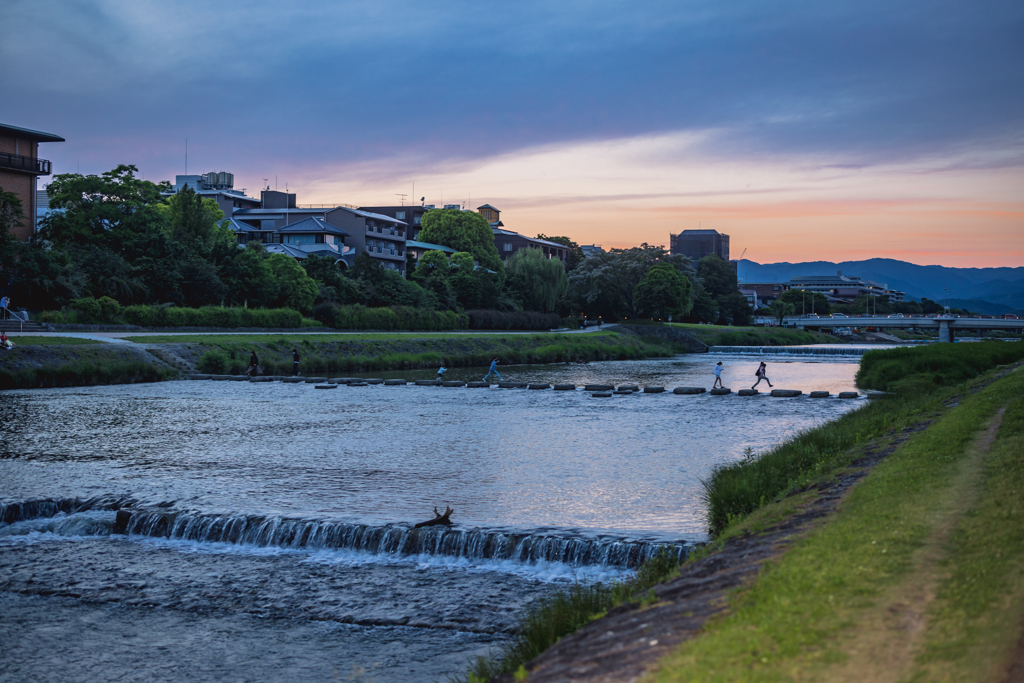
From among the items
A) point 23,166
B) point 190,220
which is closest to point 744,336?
point 190,220

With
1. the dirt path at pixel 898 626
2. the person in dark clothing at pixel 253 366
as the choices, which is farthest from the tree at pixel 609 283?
the dirt path at pixel 898 626

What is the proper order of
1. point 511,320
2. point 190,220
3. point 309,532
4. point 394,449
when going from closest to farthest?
point 309,532
point 394,449
point 190,220
point 511,320

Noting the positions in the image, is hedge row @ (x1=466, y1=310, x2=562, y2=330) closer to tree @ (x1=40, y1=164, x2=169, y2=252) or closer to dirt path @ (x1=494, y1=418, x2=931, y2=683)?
tree @ (x1=40, y1=164, x2=169, y2=252)

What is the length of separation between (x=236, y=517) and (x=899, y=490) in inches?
454

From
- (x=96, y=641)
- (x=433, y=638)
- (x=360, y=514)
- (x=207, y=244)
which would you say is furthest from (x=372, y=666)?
(x=207, y=244)

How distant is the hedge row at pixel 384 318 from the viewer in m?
73.6

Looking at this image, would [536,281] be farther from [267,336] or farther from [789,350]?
[267,336]

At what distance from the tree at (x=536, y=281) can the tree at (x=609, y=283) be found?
1217cm

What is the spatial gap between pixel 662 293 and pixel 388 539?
107 meters

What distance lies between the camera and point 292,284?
240 feet

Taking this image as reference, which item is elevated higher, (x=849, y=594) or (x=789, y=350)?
(x=849, y=594)

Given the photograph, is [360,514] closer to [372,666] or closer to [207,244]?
[372,666]

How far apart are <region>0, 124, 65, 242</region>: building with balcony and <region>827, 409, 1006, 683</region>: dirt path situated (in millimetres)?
70933

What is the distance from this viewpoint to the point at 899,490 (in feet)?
34.5
